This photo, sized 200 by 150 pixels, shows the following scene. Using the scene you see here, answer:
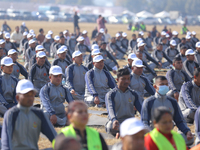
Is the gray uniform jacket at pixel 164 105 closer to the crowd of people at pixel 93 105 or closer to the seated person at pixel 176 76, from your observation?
the crowd of people at pixel 93 105

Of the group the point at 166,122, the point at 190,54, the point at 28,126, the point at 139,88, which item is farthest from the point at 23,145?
the point at 190,54

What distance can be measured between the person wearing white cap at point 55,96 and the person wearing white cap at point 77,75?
226 centimetres

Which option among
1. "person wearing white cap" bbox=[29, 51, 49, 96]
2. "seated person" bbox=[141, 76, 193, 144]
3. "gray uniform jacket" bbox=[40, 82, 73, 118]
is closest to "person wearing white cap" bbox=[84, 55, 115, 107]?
"person wearing white cap" bbox=[29, 51, 49, 96]

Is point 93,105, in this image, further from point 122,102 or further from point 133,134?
point 133,134

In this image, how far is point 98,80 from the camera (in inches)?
369

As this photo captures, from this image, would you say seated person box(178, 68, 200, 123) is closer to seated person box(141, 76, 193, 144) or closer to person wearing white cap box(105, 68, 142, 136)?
person wearing white cap box(105, 68, 142, 136)

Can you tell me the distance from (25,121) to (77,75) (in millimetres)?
5025

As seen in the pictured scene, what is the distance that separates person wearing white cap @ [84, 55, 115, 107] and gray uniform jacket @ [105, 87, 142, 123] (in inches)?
85.9

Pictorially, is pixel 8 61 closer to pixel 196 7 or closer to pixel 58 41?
pixel 58 41

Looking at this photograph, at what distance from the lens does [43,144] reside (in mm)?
6383

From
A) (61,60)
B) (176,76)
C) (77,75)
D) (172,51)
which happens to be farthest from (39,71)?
(172,51)

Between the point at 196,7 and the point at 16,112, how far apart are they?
112577mm

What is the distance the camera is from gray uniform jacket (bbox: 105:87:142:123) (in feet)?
21.7

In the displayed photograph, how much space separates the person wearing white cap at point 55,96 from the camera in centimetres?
701
